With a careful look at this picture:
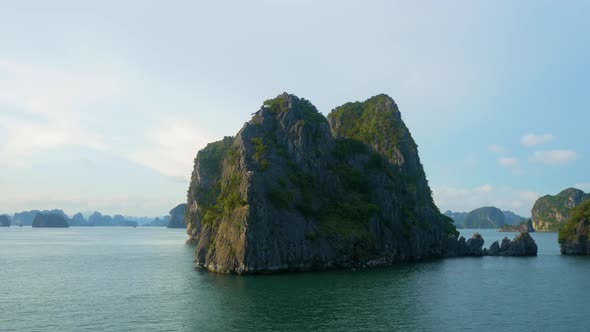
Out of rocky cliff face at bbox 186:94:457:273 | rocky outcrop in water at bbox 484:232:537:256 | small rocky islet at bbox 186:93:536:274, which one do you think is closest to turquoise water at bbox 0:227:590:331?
rocky cliff face at bbox 186:94:457:273

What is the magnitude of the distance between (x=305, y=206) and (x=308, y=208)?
1.05 metres

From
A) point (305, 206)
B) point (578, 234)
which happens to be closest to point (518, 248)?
point (578, 234)

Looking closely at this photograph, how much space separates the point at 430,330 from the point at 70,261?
4248 inches

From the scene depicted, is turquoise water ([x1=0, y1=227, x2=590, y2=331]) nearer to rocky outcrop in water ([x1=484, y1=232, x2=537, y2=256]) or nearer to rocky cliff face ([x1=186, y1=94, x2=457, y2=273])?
rocky cliff face ([x1=186, y1=94, x2=457, y2=273])

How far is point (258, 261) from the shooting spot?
95.8 metres

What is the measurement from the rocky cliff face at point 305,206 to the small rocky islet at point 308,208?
0.27m

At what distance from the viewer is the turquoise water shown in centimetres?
5703

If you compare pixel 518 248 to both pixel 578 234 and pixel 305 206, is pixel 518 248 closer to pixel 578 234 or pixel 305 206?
pixel 578 234

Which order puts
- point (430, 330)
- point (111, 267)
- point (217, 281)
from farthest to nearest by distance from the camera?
point (111, 267) < point (217, 281) < point (430, 330)

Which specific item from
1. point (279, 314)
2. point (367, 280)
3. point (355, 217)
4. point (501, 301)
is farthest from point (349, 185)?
point (279, 314)

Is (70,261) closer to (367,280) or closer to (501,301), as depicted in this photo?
(367,280)

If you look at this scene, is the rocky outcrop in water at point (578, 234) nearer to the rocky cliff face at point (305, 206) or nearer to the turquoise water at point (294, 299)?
the rocky cliff face at point (305, 206)

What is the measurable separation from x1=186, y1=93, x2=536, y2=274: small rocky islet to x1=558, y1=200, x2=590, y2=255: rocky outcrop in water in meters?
12.6

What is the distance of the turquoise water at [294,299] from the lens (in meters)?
57.0
